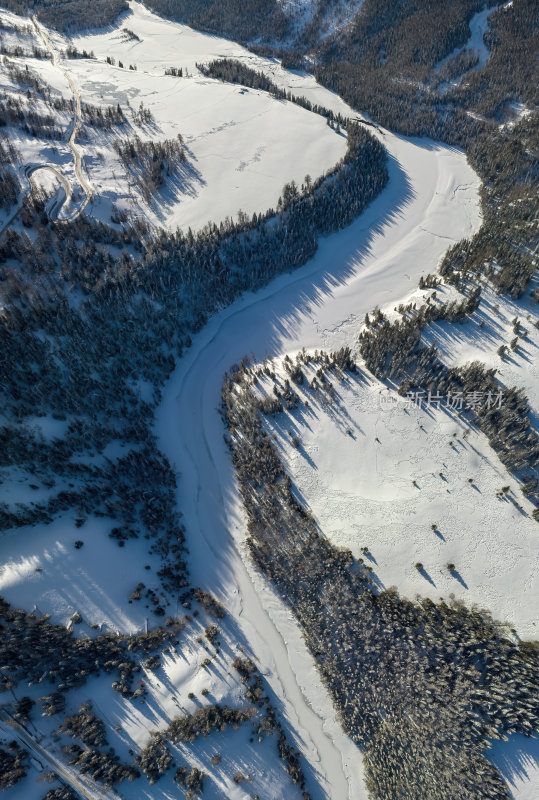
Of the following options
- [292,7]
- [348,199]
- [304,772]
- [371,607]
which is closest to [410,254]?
[348,199]

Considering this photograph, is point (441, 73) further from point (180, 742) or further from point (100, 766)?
point (100, 766)

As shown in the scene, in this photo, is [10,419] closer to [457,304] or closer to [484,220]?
[457,304]

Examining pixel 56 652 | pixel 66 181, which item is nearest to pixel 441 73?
pixel 66 181

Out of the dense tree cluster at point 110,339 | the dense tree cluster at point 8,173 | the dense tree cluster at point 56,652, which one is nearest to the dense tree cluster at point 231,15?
the dense tree cluster at point 110,339

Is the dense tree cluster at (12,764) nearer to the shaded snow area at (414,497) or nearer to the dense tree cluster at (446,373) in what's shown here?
the shaded snow area at (414,497)

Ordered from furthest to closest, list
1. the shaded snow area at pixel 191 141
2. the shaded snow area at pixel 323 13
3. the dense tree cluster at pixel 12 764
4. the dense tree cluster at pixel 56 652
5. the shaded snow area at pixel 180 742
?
the shaded snow area at pixel 323 13
the shaded snow area at pixel 191 141
the dense tree cluster at pixel 56 652
the shaded snow area at pixel 180 742
the dense tree cluster at pixel 12 764

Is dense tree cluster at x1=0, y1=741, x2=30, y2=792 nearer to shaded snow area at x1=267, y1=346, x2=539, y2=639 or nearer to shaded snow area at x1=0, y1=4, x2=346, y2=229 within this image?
shaded snow area at x1=267, y1=346, x2=539, y2=639

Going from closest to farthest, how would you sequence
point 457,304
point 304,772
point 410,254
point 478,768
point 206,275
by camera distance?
point 478,768
point 304,772
point 457,304
point 206,275
point 410,254
